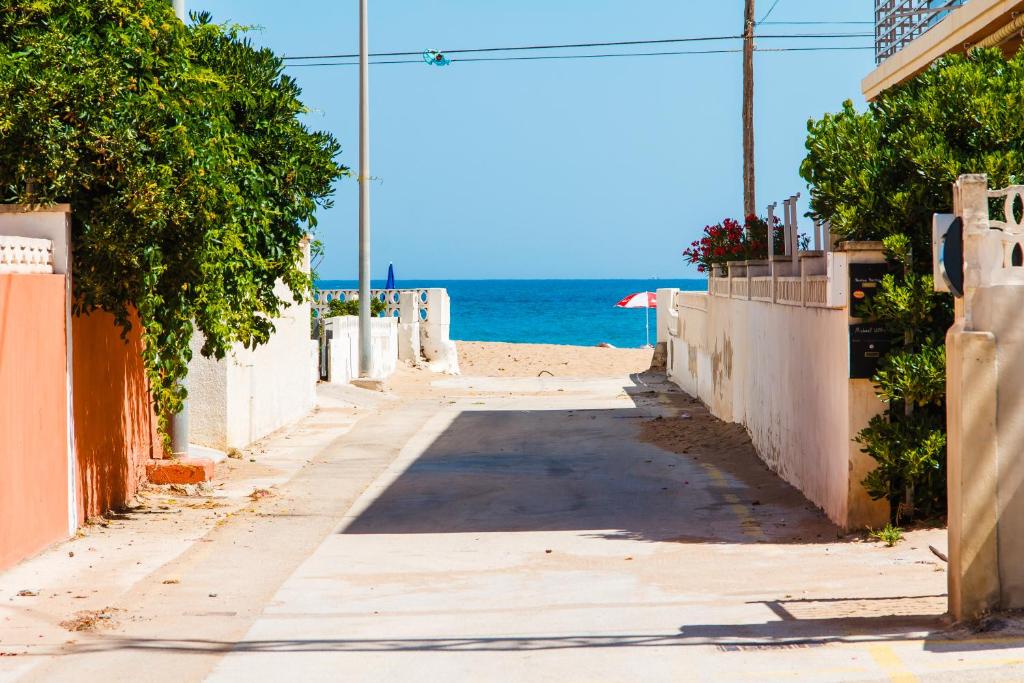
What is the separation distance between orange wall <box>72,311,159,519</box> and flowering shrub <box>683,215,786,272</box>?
9588 mm

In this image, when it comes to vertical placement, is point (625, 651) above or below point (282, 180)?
below

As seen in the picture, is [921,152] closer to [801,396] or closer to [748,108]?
[801,396]

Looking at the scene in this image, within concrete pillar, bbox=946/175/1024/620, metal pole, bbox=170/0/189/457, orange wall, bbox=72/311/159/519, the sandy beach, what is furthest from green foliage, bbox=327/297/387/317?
concrete pillar, bbox=946/175/1024/620

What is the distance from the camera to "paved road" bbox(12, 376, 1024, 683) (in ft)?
23.0

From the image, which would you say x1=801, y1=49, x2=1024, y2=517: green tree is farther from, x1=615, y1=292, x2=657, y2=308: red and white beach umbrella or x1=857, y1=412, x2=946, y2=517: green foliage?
x1=615, y1=292, x2=657, y2=308: red and white beach umbrella

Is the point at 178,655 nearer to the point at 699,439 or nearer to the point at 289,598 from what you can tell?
the point at 289,598

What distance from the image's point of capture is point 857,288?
10.6 metres

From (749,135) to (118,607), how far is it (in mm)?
24101

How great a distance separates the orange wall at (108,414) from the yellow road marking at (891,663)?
7189mm

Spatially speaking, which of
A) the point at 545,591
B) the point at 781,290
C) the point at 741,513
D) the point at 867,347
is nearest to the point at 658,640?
the point at 545,591

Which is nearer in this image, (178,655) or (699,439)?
(178,655)

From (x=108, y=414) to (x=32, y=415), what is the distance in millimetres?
2153

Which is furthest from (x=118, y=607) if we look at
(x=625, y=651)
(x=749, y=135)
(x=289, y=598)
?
(x=749, y=135)

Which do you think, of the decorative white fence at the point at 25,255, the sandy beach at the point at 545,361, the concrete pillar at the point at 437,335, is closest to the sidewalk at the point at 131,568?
the decorative white fence at the point at 25,255
